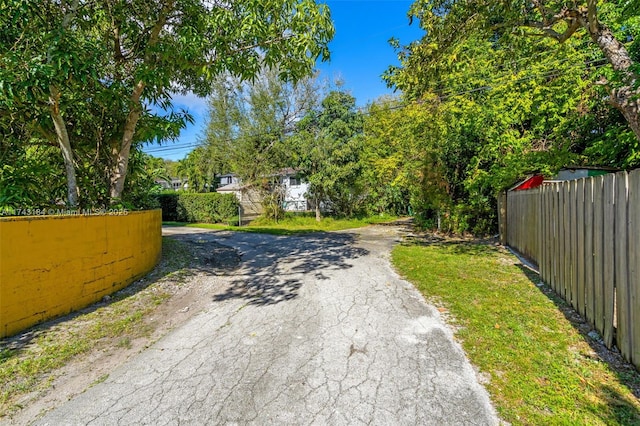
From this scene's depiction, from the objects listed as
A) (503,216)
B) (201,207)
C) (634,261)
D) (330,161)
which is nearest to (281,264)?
(634,261)

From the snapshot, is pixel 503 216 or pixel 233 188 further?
pixel 233 188

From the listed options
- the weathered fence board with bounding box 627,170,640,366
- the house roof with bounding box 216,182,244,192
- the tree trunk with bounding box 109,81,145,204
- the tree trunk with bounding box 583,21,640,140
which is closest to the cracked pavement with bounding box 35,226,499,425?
the weathered fence board with bounding box 627,170,640,366

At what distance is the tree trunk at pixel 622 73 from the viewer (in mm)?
5051

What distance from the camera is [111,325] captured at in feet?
13.0

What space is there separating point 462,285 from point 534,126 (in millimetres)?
7654

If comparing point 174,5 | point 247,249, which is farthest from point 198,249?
point 174,5

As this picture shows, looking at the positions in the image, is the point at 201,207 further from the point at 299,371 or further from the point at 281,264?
the point at 299,371

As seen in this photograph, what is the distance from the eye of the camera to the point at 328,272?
662 centimetres

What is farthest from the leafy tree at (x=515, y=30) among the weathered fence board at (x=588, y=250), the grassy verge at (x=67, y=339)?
the grassy verge at (x=67, y=339)

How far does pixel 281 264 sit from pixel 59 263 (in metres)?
4.25

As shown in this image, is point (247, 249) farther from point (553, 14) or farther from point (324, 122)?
point (324, 122)

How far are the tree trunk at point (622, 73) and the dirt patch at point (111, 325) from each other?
23.9ft

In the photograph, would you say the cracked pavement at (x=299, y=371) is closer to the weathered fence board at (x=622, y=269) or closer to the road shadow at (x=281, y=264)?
the road shadow at (x=281, y=264)

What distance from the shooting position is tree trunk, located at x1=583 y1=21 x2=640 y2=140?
505 centimetres
